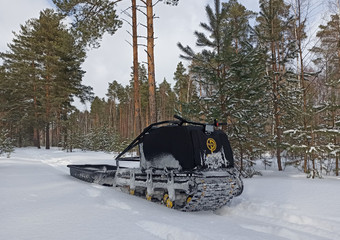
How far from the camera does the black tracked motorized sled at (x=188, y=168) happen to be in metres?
4.94

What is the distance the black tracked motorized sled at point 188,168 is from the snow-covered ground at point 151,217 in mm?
297

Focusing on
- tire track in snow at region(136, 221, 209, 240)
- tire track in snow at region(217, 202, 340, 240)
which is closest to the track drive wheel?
tire track in snow at region(217, 202, 340, 240)

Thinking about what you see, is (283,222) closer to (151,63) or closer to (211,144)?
(211,144)

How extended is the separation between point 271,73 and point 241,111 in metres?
3.51

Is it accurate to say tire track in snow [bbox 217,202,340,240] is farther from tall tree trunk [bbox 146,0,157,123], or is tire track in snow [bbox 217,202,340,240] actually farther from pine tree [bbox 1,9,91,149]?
pine tree [bbox 1,9,91,149]

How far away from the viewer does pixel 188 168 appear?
507 cm

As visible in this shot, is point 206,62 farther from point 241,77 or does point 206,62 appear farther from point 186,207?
point 186,207

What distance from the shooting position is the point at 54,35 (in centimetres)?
3331

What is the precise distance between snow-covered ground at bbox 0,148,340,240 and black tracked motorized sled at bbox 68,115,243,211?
30 centimetres

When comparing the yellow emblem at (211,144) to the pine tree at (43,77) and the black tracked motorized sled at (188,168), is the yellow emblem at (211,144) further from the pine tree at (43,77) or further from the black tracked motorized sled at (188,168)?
the pine tree at (43,77)

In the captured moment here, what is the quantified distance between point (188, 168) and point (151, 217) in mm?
1218

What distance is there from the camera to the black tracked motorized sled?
16.2 ft

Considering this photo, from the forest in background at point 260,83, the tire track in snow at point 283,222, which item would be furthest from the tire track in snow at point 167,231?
the forest in background at point 260,83

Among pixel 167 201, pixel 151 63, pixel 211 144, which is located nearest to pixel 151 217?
pixel 167 201
